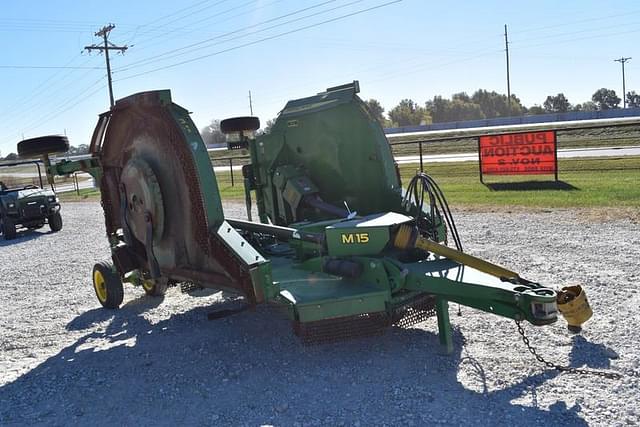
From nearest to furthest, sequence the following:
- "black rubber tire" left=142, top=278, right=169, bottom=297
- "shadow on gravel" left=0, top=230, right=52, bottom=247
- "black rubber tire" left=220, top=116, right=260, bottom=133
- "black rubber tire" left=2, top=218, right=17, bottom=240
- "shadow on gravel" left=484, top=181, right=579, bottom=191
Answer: "black rubber tire" left=142, top=278, right=169, bottom=297, "black rubber tire" left=220, top=116, right=260, bottom=133, "shadow on gravel" left=484, top=181, right=579, bottom=191, "shadow on gravel" left=0, top=230, right=52, bottom=247, "black rubber tire" left=2, top=218, right=17, bottom=240

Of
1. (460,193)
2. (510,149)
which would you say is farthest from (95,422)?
(510,149)

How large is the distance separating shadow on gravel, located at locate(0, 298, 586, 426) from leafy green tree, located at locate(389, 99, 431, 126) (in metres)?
80.1

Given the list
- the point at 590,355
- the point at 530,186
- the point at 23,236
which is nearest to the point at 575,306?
the point at 590,355

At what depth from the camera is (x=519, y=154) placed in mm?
14734

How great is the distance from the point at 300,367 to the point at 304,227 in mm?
1210

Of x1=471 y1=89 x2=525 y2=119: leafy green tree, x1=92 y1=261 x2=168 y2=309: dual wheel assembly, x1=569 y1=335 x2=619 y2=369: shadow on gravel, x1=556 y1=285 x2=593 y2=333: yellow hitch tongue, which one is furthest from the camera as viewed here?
x1=471 y1=89 x2=525 y2=119: leafy green tree

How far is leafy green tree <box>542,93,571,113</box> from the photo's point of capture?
7744cm

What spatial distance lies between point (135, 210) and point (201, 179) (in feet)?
3.60

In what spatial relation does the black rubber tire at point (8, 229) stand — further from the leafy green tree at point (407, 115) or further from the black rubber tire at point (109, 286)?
the leafy green tree at point (407, 115)

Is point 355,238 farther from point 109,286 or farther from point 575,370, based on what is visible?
point 109,286

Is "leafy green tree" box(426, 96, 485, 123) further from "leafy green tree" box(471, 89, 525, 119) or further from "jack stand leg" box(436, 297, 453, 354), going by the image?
"jack stand leg" box(436, 297, 453, 354)

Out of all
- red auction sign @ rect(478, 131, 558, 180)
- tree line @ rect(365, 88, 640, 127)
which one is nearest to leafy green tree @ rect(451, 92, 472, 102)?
tree line @ rect(365, 88, 640, 127)

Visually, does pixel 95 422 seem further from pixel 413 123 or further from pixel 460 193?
pixel 413 123

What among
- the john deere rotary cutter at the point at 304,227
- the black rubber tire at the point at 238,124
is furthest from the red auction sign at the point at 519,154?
the john deere rotary cutter at the point at 304,227
